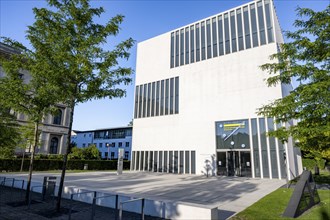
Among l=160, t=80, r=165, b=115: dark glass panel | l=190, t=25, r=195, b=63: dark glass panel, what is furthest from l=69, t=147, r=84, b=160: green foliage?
l=190, t=25, r=195, b=63: dark glass panel

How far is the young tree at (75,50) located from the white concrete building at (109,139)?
52.6 meters

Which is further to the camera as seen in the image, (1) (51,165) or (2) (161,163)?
(2) (161,163)

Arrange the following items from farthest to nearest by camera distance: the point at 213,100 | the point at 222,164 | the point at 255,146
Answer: the point at 213,100 < the point at 222,164 < the point at 255,146

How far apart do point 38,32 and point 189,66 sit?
23.5m

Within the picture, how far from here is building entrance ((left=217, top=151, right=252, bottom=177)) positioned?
957 inches

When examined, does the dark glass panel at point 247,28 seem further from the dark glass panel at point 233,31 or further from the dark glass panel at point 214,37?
the dark glass panel at point 214,37

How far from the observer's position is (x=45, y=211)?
8.37 m

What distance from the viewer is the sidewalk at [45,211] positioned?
25.2 feet

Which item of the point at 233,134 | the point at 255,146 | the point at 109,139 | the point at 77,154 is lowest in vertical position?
the point at 77,154

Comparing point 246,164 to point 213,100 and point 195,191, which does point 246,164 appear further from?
point 195,191

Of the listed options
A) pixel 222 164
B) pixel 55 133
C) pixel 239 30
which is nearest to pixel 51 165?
pixel 55 133

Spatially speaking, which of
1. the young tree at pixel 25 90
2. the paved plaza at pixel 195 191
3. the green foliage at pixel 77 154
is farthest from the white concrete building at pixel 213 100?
the young tree at pixel 25 90

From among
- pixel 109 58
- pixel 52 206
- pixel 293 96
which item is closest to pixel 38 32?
pixel 109 58

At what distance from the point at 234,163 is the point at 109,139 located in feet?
157
